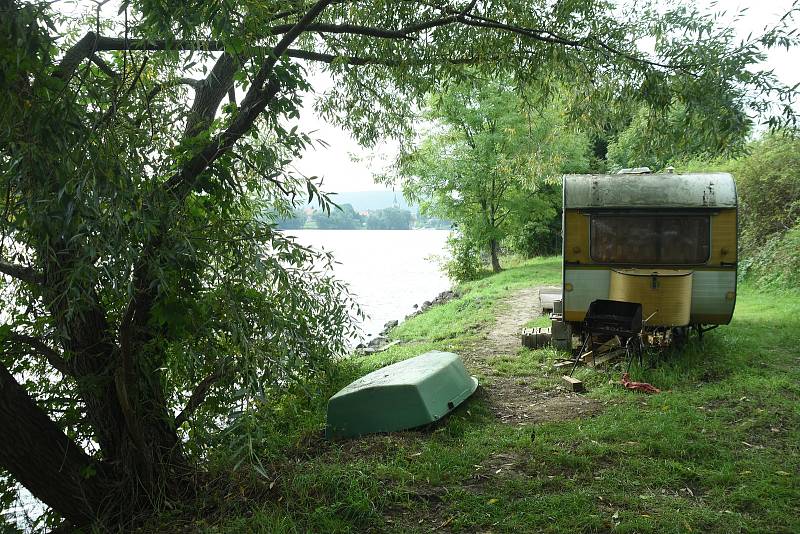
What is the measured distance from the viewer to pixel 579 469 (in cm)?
588

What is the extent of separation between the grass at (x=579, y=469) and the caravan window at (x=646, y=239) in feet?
5.95

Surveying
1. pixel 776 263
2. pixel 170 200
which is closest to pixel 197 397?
pixel 170 200

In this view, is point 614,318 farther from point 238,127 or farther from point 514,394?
point 238,127

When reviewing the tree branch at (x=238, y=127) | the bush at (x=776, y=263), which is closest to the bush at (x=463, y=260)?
the bush at (x=776, y=263)

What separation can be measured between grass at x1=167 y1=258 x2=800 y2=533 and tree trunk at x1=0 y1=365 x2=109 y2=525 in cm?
122

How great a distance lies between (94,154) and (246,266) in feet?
4.03

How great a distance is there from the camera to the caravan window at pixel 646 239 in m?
9.73

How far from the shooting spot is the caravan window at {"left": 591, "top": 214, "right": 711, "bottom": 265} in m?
9.73

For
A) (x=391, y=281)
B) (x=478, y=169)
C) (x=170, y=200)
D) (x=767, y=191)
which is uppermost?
(x=478, y=169)

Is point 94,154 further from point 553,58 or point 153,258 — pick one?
point 553,58

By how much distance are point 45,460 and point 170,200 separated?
9.13 ft

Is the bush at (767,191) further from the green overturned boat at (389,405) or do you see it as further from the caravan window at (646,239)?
the green overturned boat at (389,405)

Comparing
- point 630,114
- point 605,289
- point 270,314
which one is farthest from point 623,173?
point 270,314

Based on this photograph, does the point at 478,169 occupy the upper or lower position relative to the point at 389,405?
upper
